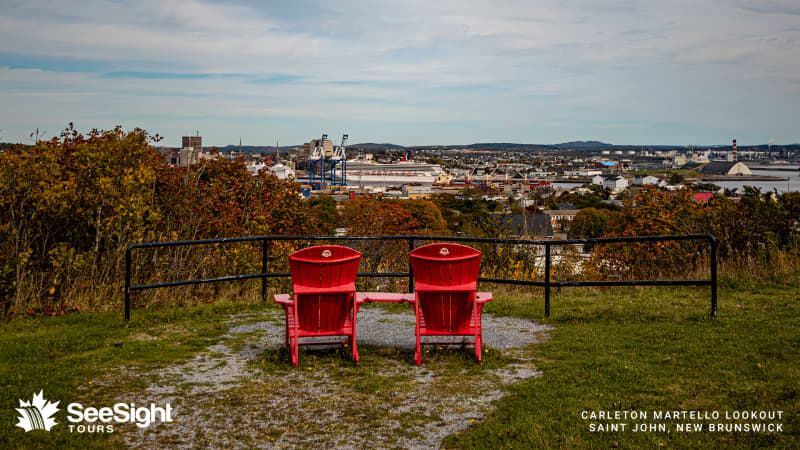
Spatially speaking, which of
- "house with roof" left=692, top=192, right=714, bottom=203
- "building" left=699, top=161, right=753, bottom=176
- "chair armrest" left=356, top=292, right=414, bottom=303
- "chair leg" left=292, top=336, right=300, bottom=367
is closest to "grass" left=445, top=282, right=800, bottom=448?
"chair armrest" left=356, top=292, right=414, bottom=303

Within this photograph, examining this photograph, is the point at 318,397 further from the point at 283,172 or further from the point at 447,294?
the point at 283,172

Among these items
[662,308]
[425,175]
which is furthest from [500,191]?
[662,308]

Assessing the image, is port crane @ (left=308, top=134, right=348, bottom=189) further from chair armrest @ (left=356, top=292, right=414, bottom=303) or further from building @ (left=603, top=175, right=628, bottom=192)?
chair armrest @ (left=356, top=292, right=414, bottom=303)

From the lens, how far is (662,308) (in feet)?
30.3

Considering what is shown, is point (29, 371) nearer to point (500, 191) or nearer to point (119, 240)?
point (119, 240)

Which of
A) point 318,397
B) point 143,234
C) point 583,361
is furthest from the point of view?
point 143,234

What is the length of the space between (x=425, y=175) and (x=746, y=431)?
14686 cm

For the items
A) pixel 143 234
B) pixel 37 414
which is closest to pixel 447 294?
pixel 37 414

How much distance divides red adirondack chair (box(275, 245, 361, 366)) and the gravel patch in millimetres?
321

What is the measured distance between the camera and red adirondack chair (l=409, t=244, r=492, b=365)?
6922 millimetres

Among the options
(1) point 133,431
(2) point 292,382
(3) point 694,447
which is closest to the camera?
(3) point 694,447

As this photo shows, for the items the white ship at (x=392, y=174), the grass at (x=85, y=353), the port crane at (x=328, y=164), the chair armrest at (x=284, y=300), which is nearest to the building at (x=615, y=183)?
the white ship at (x=392, y=174)

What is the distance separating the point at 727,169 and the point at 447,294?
107934 millimetres

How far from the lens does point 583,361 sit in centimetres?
668
